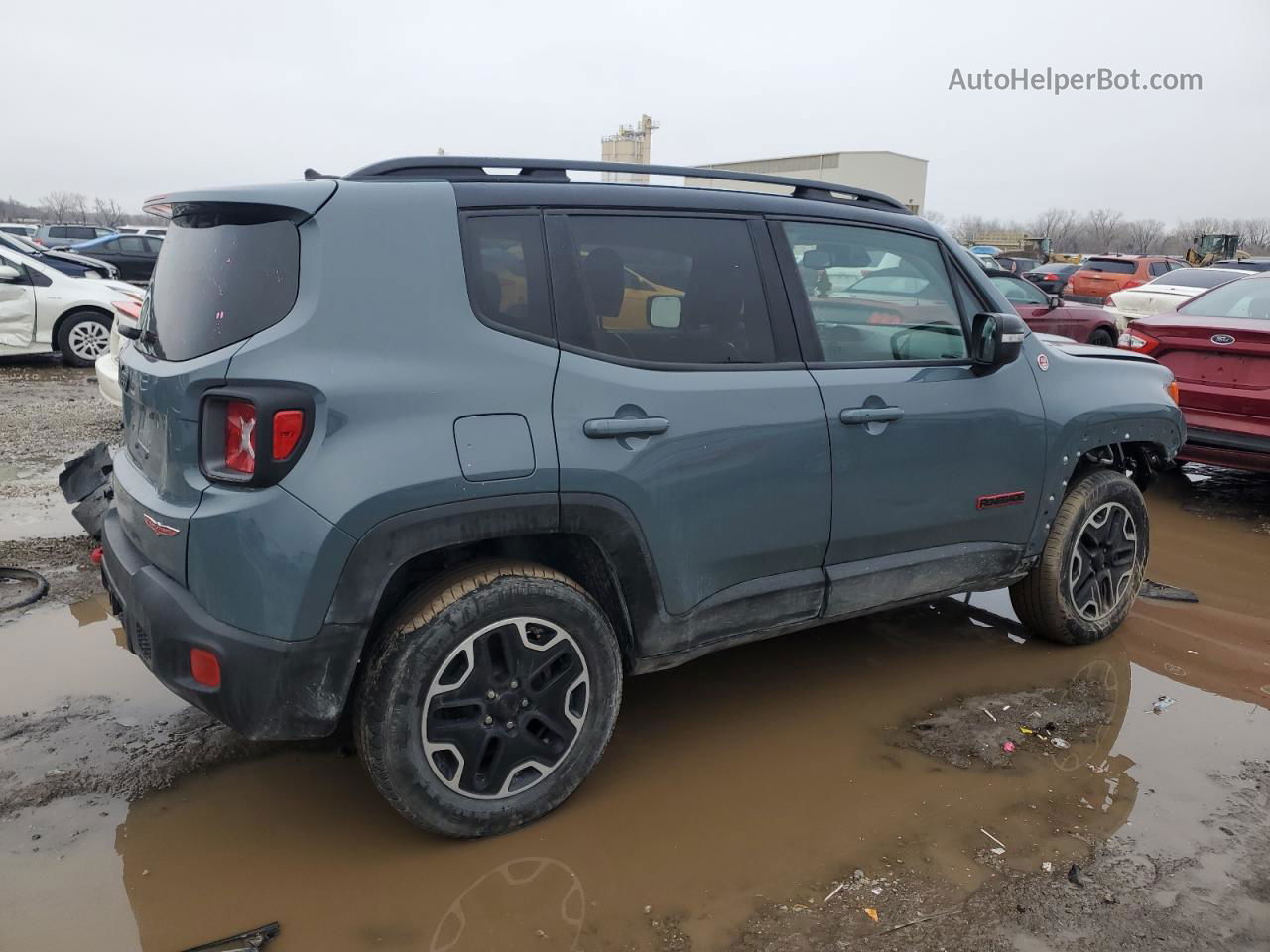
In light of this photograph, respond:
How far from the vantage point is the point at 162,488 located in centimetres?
256

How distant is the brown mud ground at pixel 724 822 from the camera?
2.45 meters

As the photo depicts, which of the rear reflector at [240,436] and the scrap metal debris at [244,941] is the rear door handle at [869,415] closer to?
the rear reflector at [240,436]

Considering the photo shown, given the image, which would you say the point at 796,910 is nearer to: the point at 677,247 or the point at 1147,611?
the point at 677,247

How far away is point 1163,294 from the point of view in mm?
12984

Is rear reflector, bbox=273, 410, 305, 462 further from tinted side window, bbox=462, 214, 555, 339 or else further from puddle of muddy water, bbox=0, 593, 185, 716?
puddle of muddy water, bbox=0, 593, 185, 716

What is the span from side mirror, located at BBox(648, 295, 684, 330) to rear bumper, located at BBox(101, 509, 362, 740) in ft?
4.28

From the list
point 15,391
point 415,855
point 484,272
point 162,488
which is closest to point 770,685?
point 415,855

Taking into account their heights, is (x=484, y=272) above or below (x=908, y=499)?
above

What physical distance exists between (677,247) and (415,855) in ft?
6.71

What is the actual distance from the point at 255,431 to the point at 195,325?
0.50m

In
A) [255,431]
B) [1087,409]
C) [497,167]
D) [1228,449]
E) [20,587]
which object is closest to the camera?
[255,431]

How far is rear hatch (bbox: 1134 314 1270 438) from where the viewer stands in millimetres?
6191

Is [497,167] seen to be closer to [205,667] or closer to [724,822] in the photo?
[205,667]

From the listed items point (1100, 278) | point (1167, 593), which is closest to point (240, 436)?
point (1167, 593)
